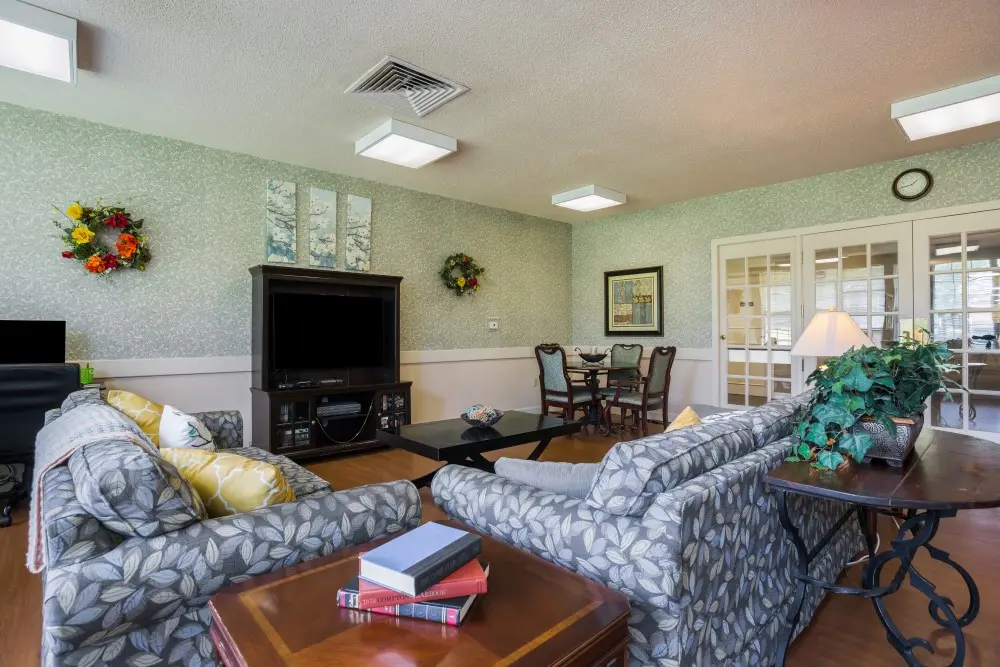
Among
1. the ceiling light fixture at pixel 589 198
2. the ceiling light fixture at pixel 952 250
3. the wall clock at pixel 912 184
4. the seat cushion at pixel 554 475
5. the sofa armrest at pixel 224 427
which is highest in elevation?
the ceiling light fixture at pixel 589 198

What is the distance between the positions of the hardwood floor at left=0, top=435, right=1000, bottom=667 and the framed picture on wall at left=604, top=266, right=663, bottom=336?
3.46 metres

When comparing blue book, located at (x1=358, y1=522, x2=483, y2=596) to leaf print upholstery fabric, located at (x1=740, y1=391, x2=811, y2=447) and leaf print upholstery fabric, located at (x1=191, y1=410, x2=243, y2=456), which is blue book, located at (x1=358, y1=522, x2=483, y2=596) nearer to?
leaf print upholstery fabric, located at (x1=740, y1=391, x2=811, y2=447)

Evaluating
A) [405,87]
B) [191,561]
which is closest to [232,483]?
[191,561]

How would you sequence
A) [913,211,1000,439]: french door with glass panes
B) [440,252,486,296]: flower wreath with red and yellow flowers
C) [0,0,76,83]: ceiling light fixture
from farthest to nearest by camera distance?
[440,252,486,296]: flower wreath with red and yellow flowers, [913,211,1000,439]: french door with glass panes, [0,0,76,83]: ceiling light fixture

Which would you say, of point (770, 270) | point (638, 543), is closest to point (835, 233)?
point (770, 270)

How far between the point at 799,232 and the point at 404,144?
3734mm

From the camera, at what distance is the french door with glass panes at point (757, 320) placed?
5.19 meters

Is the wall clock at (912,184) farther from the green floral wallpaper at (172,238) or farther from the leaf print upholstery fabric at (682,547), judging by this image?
the green floral wallpaper at (172,238)

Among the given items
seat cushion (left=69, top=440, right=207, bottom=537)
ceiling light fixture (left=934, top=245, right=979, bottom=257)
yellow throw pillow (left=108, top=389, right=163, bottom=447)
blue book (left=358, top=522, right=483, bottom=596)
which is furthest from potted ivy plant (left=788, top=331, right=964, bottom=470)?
ceiling light fixture (left=934, top=245, right=979, bottom=257)

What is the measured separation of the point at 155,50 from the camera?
8.96 ft

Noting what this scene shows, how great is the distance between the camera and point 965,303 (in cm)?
422

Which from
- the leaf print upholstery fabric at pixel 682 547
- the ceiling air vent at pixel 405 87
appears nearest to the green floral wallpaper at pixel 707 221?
the ceiling air vent at pixel 405 87

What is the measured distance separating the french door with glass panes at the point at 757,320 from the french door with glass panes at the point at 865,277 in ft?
0.56

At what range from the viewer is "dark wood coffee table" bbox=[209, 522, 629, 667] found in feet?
2.87
